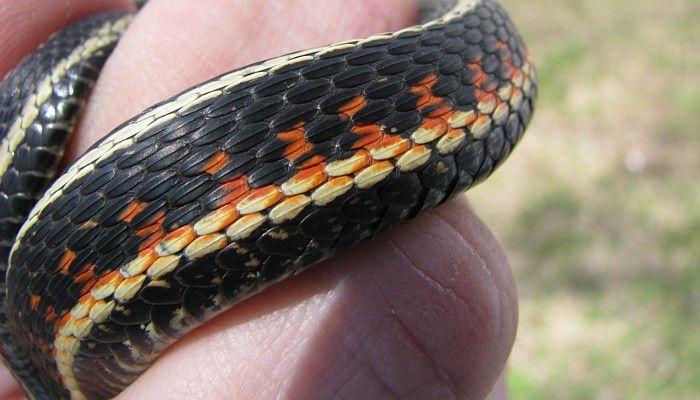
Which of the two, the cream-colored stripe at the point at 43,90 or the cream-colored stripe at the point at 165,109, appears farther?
the cream-colored stripe at the point at 43,90

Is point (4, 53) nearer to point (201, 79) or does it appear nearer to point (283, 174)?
point (201, 79)

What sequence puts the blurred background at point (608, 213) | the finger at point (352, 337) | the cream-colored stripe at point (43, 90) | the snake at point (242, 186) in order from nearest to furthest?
the snake at point (242, 186), the finger at point (352, 337), the cream-colored stripe at point (43, 90), the blurred background at point (608, 213)

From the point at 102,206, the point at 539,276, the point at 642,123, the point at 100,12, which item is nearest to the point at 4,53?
the point at 100,12

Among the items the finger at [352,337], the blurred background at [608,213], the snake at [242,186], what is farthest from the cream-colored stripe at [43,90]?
the blurred background at [608,213]

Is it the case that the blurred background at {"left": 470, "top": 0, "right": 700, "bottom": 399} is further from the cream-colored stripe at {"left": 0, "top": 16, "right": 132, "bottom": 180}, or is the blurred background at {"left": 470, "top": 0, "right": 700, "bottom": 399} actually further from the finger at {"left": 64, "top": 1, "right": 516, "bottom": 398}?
the cream-colored stripe at {"left": 0, "top": 16, "right": 132, "bottom": 180}

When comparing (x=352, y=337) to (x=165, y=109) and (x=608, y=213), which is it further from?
(x=608, y=213)

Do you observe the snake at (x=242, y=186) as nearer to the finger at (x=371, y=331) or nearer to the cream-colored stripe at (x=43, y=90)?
the finger at (x=371, y=331)
